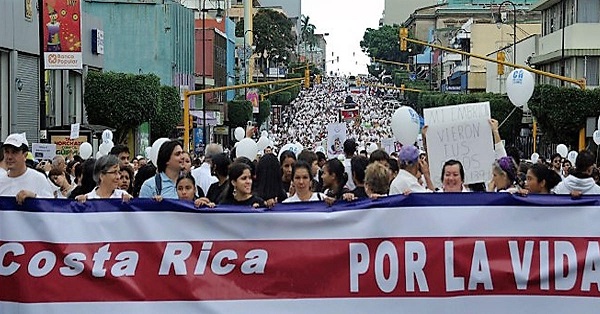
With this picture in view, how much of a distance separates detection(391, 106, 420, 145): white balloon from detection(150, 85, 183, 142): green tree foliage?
3706cm

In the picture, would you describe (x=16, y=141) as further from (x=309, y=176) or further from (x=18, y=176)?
(x=309, y=176)

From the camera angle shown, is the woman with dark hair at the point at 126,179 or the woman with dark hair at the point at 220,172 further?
the woman with dark hair at the point at 126,179

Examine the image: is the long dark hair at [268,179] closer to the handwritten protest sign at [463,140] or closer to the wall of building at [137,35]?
the handwritten protest sign at [463,140]

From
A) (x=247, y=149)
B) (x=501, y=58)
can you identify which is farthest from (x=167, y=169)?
(x=501, y=58)

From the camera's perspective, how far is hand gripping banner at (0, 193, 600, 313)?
7012 millimetres

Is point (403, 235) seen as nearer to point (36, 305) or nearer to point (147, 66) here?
point (36, 305)

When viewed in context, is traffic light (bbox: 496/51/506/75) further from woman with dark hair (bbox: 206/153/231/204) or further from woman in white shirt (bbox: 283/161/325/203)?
woman in white shirt (bbox: 283/161/325/203)

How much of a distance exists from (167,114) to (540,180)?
45.9 metres

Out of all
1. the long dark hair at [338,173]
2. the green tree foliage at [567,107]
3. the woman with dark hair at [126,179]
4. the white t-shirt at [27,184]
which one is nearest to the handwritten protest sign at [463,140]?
the long dark hair at [338,173]

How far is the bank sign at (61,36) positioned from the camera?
2895cm

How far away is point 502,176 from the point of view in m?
9.88

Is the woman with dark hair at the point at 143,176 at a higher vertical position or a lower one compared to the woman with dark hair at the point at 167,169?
lower

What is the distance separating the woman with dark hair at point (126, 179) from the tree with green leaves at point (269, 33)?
115358mm

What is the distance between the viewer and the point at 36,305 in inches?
278
